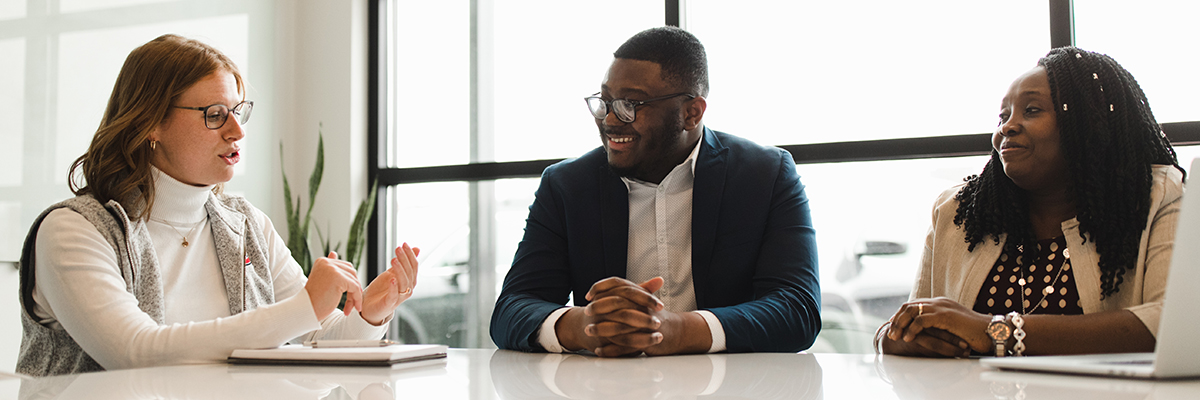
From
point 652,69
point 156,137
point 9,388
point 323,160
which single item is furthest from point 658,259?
point 323,160

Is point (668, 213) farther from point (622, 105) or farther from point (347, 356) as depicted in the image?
point (347, 356)

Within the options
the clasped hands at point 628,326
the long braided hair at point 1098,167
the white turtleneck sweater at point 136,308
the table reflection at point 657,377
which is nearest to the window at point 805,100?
the long braided hair at point 1098,167

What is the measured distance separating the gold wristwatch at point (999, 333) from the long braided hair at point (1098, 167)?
0.34m

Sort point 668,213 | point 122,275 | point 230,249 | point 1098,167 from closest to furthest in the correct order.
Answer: point 122,275 < point 1098,167 < point 230,249 < point 668,213

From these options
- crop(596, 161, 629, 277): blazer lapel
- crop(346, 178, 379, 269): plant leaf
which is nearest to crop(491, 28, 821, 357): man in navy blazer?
crop(596, 161, 629, 277): blazer lapel

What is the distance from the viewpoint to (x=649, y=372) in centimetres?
119

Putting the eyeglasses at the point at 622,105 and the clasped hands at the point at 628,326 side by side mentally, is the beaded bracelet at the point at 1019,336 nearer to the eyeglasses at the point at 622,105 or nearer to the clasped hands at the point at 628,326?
the clasped hands at the point at 628,326

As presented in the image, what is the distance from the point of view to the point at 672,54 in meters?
2.12

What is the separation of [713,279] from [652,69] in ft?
1.81

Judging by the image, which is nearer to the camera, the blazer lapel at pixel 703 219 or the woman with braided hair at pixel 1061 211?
the woman with braided hair at pixel 1061 211

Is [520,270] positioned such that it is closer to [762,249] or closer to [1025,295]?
[762,249]

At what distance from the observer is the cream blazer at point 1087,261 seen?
1525mm

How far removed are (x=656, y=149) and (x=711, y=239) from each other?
29 cm

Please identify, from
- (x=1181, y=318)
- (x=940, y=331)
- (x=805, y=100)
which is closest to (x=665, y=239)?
(x=940, y=331)
